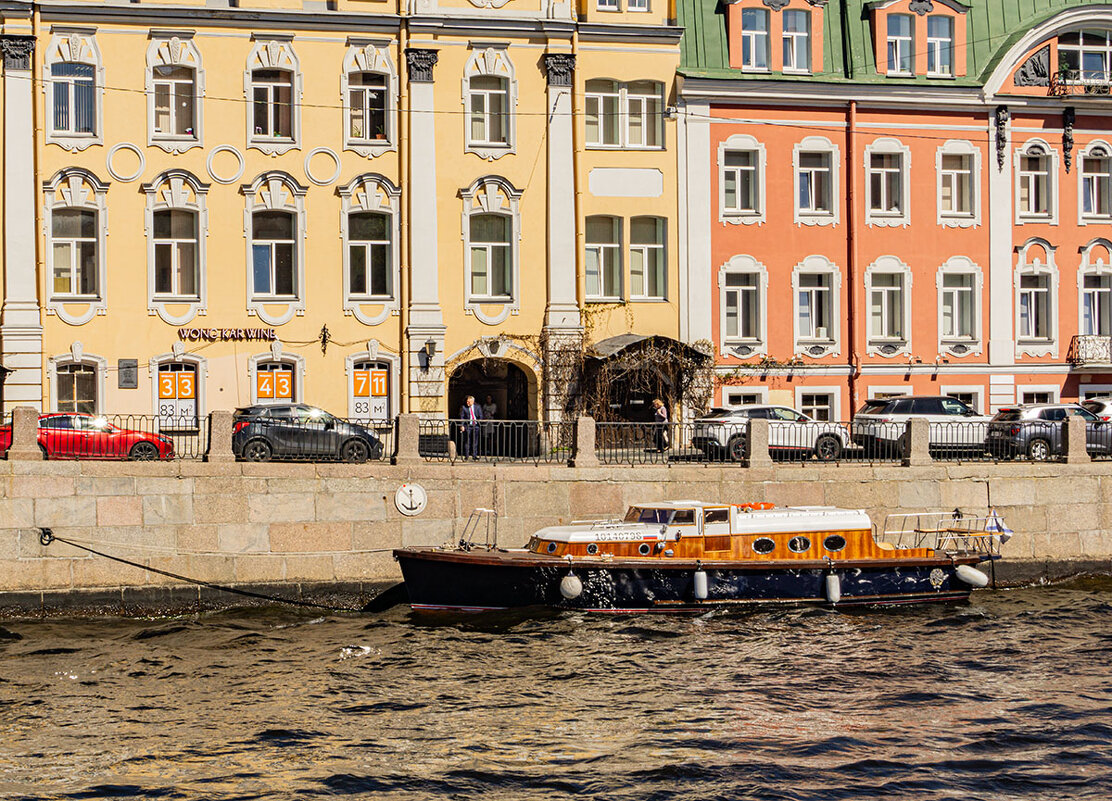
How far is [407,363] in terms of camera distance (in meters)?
33.3

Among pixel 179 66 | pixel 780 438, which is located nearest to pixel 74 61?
pixel 179 66

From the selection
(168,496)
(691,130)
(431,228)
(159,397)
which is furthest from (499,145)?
(168,496)

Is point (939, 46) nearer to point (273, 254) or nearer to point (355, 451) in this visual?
point (273, 254)

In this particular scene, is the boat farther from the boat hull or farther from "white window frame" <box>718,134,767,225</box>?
"white window frame" <box>718,134,767,225</box>

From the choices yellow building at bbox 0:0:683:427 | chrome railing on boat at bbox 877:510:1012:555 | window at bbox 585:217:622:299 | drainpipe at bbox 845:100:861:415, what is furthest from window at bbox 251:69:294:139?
chrome railing on boat at bbox 877:510:1012:555

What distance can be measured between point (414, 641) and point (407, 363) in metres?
12.6

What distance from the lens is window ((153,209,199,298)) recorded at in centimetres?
→ 3278

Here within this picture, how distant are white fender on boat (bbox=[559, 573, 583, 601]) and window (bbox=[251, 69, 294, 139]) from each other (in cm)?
1506

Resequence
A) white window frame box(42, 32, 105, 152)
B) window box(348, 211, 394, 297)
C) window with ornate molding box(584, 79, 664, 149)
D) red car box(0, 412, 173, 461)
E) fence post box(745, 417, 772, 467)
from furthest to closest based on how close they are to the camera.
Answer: window with ornate molding box(584, 79, 664, 149) → window box(348, 211, 394, 297) → white window frame box(42, 32, 105, 152) → fence post box(745, 417, 772, 467) → red car box(0, 412, 173, 461)

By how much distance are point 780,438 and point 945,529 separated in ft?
12.8

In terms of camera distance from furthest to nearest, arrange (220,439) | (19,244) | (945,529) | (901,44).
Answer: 1. (901,44)
2. (19,244)
3. (945,529)
4. (220,439)

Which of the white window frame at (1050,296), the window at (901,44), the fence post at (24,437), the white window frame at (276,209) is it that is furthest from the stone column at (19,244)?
the white window frame at (1050,296)

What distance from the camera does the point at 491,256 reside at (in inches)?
1342

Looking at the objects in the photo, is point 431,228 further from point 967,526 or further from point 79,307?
point 967,526
